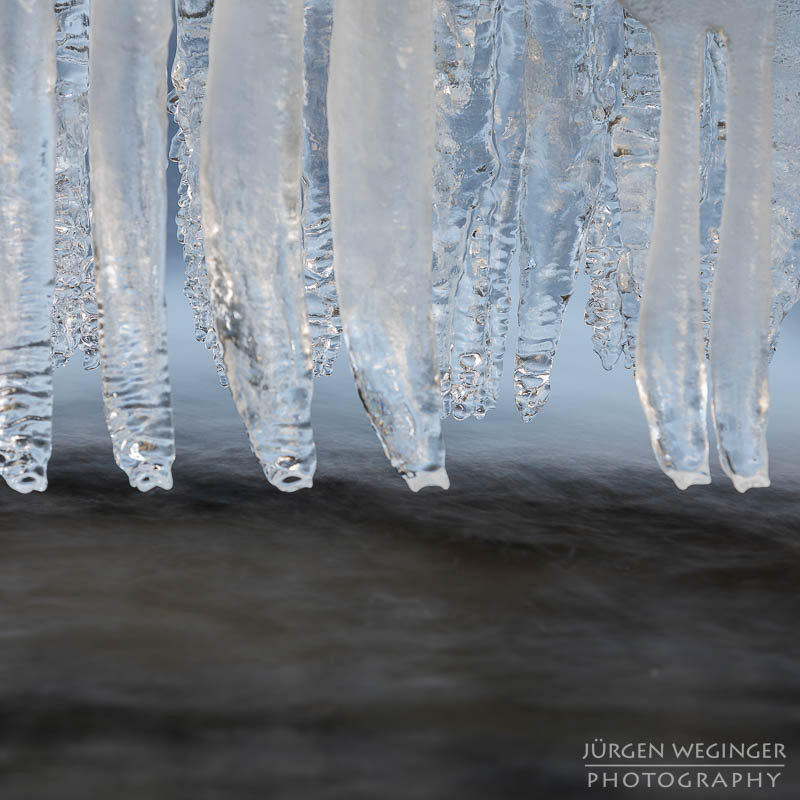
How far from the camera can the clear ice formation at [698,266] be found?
1553mm

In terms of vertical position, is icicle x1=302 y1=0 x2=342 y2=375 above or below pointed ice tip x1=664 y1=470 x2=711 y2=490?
above

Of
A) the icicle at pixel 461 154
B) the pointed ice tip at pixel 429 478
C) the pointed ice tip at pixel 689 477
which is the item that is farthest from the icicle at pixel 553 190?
the pointed ice tip at pixel 429 478

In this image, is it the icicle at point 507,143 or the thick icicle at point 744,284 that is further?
the icicle at point 507,143

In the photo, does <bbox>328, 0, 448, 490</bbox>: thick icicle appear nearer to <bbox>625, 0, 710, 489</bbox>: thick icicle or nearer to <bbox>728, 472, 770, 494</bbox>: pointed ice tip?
<bbox>625, 0, 710, 489</bbox>: thick icicle

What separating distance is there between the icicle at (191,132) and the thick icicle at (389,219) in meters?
0.31

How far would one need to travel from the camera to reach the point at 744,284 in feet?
5.43

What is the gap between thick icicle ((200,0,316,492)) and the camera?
1347mm

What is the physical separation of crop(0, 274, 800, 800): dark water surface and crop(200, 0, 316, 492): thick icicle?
0.21m

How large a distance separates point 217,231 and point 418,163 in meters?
0.33

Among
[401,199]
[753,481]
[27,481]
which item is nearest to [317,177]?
[401,199]

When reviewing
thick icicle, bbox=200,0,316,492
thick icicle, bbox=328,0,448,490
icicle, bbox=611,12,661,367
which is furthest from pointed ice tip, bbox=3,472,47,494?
icicle, bbox=611,12,661,367

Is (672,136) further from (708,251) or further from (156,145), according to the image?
(156,145)

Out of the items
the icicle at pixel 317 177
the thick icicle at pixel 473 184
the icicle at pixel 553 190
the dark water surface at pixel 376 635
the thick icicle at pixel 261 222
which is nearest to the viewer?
the dark water surface at pixel 376 635

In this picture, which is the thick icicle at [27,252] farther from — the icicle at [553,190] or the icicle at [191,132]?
the icicle at [553,190]
